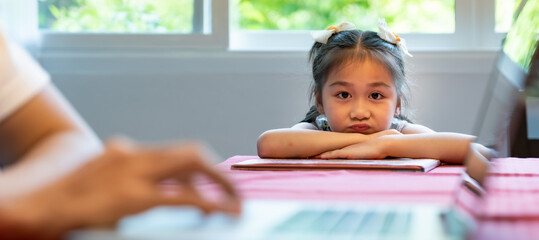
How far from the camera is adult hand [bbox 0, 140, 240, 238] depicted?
52 cm

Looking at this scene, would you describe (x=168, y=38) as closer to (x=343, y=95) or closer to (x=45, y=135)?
(x=343, y=95)

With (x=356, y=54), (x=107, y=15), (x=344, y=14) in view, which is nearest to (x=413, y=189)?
(x=356, y=54)

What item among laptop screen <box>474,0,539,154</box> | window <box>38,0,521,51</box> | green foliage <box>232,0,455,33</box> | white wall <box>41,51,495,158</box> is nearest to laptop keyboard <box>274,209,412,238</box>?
laptop screen <box>474,0,539,154</box>

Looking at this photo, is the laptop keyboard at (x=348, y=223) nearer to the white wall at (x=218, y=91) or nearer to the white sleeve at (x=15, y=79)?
the white sleeve at (x=15, y=79)

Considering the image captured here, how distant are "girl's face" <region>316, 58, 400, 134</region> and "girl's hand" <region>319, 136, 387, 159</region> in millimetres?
204

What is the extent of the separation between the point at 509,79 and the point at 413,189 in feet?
0.67

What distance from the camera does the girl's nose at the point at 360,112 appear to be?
5.77 ft

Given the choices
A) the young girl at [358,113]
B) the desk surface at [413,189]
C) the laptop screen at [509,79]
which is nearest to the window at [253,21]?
the young girl at [358,113]

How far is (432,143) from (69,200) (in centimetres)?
115

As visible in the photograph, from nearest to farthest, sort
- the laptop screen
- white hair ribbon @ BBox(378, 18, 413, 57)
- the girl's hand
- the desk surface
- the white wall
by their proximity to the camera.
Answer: the desk surface, the laptop screen, the girl's hand, white hair ribbon @ BBox(378, 18, 413, 57), the white wall

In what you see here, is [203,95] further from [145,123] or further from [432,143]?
[432,143]

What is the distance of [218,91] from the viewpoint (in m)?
2.56

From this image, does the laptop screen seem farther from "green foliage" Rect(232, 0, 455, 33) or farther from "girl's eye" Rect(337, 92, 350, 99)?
"green foliage" Rect(232, 0, 455, 33)

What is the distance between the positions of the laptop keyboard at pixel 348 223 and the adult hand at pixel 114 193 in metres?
0.07
